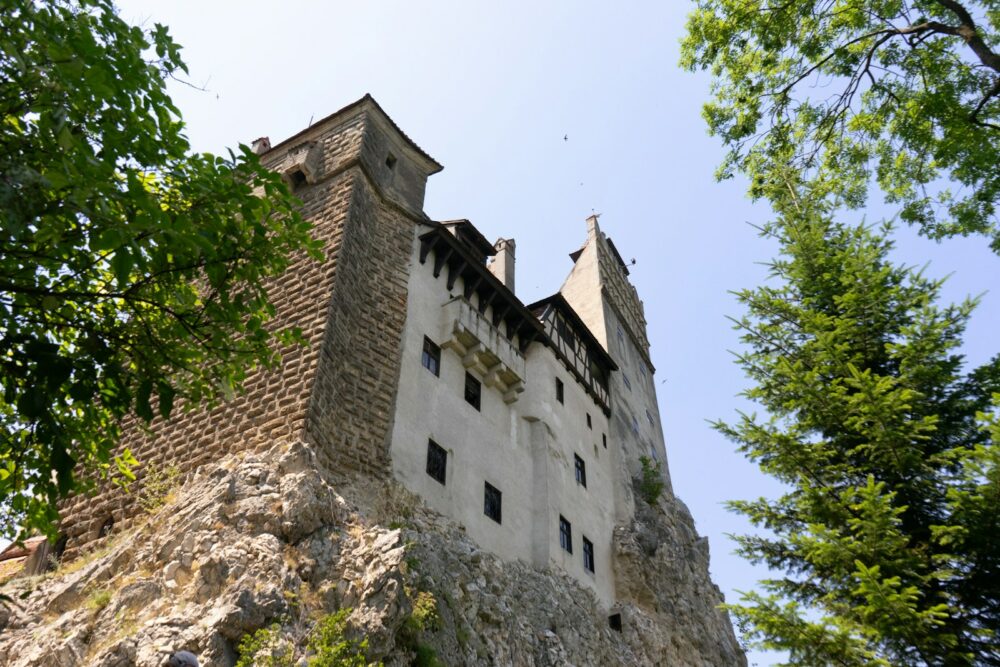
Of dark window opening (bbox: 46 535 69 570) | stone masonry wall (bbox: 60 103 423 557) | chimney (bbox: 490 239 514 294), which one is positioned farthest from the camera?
chimney (bbox: 490 239 514 294)

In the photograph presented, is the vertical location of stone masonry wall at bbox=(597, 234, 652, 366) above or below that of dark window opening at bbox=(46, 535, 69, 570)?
above

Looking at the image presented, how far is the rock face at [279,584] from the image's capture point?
36.4 ft

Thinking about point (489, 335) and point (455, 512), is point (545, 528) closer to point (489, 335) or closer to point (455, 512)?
point (455, 512)

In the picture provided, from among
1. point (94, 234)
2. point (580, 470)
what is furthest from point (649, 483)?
point (94, 234)

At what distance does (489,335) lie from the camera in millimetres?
21000

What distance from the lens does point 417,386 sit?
59.0 ft

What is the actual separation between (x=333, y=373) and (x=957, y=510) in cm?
1114

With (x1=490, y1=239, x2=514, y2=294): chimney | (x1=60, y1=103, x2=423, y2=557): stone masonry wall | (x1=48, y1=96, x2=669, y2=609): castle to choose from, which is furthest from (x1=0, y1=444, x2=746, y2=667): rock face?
(x1=490, y1=239, x2=514, y2=294): chimney

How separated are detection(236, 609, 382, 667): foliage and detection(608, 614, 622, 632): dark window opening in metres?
11.7

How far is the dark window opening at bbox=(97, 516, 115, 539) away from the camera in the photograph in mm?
14844

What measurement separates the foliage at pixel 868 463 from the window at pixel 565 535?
10.2 m

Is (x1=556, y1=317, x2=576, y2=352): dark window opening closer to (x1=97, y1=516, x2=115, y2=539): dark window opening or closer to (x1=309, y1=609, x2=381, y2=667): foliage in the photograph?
(x1=97, y1=516, x2=115, y2=539): dark window opening

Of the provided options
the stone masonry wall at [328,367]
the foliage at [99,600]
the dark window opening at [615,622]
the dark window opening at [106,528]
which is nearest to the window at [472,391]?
the stone masonry wall at [328,367]

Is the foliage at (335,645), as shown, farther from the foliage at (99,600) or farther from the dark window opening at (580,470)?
the dark window opening at (580,470)
